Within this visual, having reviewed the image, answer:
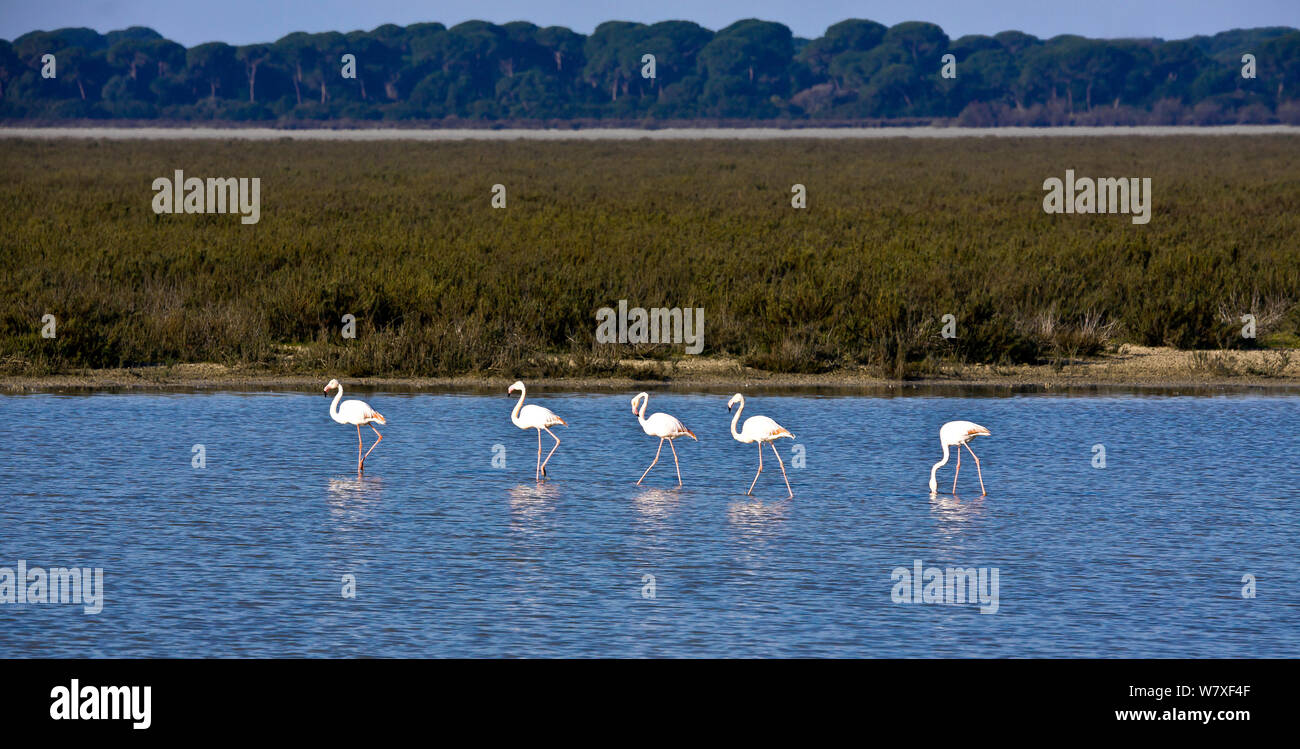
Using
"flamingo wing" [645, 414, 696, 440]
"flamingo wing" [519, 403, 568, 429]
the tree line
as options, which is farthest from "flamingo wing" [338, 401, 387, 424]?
the tree line

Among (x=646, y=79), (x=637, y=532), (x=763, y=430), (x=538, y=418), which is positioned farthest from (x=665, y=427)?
(x=646, y=79)

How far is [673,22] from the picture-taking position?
187 meters

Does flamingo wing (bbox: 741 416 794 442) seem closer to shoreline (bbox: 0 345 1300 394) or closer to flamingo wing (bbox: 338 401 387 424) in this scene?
flamingo wing (bbox: 338 401 387 424)

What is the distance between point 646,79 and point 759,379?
15459 centimetres

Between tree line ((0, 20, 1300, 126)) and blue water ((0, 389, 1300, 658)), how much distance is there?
122 metres

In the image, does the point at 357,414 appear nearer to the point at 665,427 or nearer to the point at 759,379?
the point at 665,427

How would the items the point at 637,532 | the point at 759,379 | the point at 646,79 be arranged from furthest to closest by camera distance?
the point at 646,79 < the point at 759,379 < the point at 637,532

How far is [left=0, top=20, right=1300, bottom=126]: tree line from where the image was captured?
148 meters

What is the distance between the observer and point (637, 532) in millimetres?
10766

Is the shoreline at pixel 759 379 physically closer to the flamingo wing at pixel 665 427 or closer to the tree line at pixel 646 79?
the flamingo wing at pixel 665 427

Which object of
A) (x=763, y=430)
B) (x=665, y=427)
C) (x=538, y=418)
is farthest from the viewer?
(x=538, y=418)

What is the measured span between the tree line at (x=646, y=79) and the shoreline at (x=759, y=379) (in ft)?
381

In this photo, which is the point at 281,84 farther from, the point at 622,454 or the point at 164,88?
the point at 622,454
